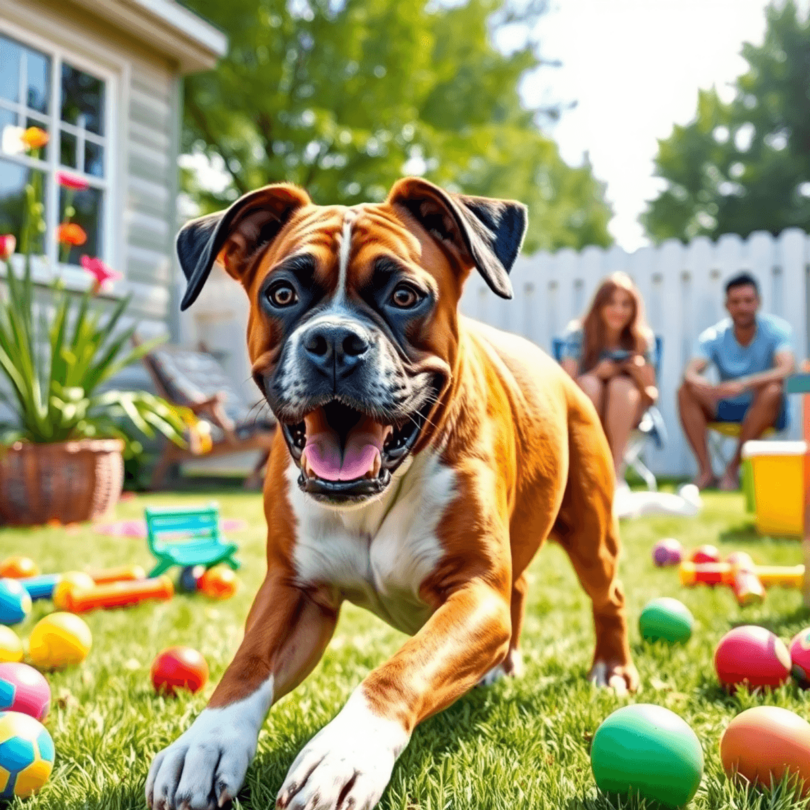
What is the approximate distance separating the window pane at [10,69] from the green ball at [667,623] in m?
7.64

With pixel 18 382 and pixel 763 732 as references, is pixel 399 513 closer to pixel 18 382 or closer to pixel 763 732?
pixel 763 732

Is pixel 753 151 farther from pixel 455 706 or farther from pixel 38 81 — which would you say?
pixel 455 706

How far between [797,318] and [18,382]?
323 inches

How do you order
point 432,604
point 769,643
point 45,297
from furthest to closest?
point 45,297 < point 769,643 < point 432,604

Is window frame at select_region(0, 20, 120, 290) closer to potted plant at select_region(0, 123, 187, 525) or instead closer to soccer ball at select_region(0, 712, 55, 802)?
potted plant at select_region(0, 123, 187, 525)

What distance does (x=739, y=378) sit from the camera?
8445 mm

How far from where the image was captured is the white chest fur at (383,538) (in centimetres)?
213

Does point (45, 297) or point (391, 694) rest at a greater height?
point (45, 297)

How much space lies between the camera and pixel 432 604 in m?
2.13

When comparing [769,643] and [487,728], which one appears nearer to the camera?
[487,728]

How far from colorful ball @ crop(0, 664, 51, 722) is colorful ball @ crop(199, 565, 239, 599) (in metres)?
1.78

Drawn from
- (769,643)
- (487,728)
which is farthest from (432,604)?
(769,643)

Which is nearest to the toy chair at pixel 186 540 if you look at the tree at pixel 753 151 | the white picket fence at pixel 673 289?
the white picket fence at pixel 673 289

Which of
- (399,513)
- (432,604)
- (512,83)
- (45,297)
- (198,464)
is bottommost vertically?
(198,464)
